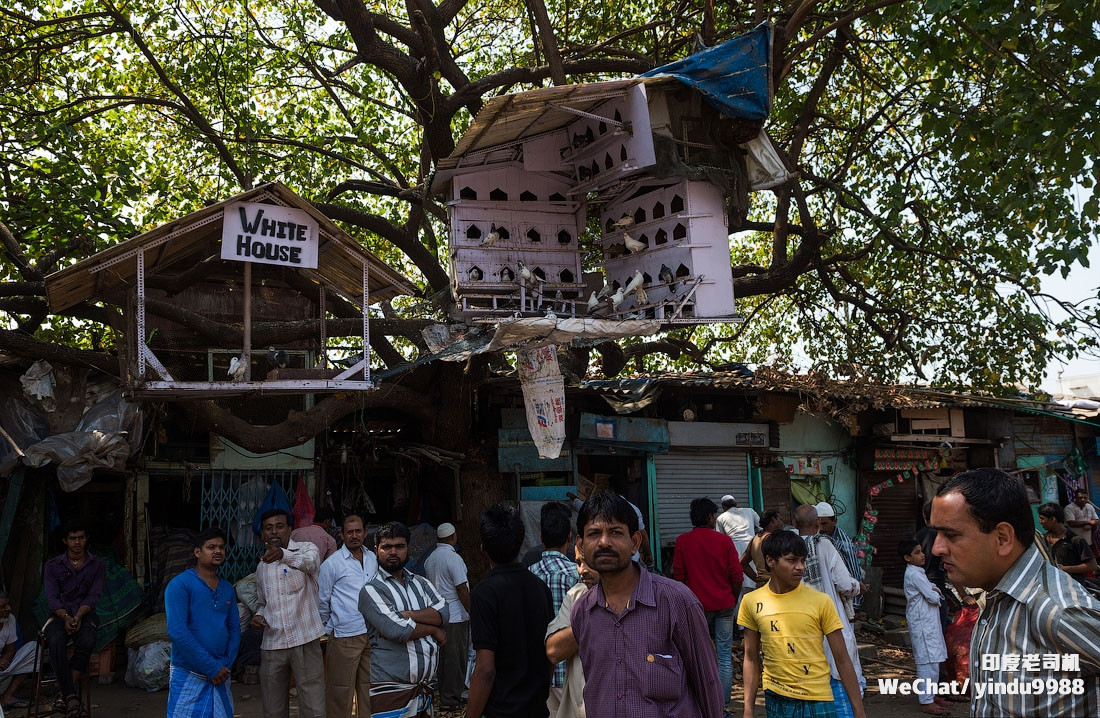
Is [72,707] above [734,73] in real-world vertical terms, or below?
below

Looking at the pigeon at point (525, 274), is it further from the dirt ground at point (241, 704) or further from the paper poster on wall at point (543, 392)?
the dirt ground at point (241, 704)

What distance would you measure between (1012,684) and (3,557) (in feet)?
33.0

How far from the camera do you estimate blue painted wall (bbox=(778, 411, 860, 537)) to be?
46.5 feet

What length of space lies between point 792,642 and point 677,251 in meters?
4.45

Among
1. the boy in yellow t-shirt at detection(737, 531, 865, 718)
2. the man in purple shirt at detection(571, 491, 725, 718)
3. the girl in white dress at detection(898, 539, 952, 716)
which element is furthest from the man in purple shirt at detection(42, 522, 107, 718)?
the girl in white dress at detection(898, 539, 952, 716)

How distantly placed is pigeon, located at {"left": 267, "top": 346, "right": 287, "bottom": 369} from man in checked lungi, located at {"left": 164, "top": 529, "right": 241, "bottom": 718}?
1.73 metres

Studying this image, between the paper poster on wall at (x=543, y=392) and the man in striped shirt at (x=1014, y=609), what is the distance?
6.31 metres

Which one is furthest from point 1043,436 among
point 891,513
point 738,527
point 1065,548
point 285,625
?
point 285,625

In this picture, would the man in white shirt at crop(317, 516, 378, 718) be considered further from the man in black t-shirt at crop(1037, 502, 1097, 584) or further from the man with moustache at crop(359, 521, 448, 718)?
the man in black t-shirt at crop(1037, 502, 1097, 584)

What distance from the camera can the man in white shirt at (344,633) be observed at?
6.28 meters

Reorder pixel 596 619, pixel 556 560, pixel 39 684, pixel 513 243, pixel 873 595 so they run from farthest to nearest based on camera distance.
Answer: pixel 873 595, pixel 513 243, pixel 39 684, pixel 556 560, pixel 596 619

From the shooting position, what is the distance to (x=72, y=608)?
7898mm

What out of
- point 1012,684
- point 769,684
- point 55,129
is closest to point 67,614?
point 55,129

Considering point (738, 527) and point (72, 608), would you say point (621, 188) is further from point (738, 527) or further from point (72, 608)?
point (72, 608)
